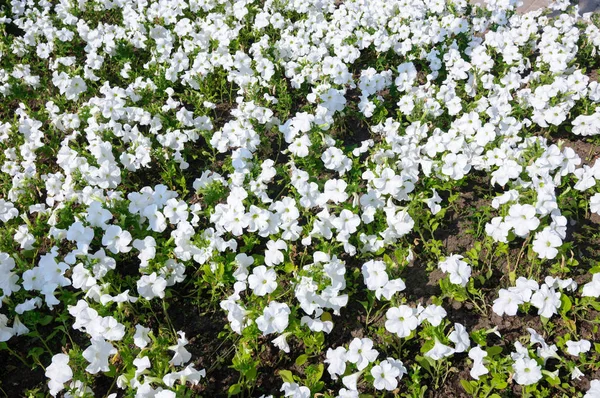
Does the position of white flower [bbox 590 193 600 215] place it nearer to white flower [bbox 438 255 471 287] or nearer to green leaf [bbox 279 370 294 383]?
white flower [bbox 438 255 471 287]

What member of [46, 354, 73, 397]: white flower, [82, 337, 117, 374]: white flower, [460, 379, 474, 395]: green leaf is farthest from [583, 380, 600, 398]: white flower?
[46, 354, 73, 397]: white flower

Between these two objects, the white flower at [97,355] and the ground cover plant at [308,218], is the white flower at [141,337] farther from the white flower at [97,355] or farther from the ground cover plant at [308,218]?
the white flower at [97,355]

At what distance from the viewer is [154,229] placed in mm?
3225

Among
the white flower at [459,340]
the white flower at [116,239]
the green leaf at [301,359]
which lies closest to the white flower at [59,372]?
the white flower at [116,239]

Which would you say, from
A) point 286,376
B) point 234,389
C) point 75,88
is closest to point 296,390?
point 286,376

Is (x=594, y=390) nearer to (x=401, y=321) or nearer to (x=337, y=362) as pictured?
(x=401, y=321)

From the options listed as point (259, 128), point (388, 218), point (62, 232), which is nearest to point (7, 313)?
point (62, 232)

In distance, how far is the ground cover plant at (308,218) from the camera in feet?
9.00

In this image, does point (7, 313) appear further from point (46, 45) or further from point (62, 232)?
point (46, 45)

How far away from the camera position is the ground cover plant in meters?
2.74

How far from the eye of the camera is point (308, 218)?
352 cm

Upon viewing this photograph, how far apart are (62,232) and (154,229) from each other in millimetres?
589

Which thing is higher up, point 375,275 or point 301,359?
point 375,275

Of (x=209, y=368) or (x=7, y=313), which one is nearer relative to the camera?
(x=209, y=368)
